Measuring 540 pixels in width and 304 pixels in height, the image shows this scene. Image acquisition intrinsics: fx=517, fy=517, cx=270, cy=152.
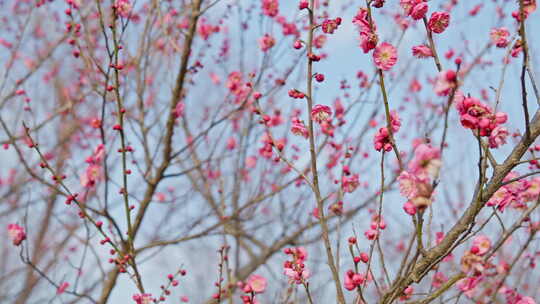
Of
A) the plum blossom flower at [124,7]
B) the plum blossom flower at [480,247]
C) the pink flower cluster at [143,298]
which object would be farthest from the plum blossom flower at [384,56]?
the plum blossom flower at [124,7]

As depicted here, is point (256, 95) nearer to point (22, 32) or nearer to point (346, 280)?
point (346, 280)

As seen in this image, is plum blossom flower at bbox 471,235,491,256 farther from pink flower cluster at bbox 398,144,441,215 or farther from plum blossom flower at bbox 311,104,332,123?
plum blossom flower at bbox 311,104,332,123

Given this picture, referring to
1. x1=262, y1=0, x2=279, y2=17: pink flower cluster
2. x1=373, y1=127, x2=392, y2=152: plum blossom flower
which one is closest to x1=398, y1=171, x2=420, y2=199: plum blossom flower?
x1=373, y1=127, x2=392, y2=152: plum blossom flower

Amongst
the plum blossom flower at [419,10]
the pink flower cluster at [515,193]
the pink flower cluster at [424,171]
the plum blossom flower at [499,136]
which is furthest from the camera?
the pink flower cluster at [515,193]

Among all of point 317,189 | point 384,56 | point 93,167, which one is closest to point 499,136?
point 384,56

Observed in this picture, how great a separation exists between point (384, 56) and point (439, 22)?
0.79ft

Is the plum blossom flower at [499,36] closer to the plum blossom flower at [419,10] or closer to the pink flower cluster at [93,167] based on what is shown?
the plum blossom flower at [419,10]

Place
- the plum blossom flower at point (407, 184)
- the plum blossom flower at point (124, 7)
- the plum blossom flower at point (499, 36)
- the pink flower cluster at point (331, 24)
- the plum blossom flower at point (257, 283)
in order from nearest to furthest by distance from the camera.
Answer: the plum blossom flower at point (407, 184) < the pink flower cluster at point (331, 24) < the plum blossom flower at point (499, 36) < the plum blossom flower at point (257, 283) < the plum blossom flower at point (124, 7)

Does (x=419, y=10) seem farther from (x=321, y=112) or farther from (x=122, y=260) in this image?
(x=122, y=260)

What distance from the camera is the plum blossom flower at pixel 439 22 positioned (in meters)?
1.79

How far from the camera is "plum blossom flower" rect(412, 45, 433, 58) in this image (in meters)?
1.81

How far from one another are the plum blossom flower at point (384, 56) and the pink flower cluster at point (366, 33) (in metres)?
0.03

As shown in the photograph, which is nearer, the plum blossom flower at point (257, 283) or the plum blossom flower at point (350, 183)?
the plum blossom flower at point (257, 283)

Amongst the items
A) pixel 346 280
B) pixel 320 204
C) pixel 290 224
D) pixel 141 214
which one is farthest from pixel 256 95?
pixel 290 224
